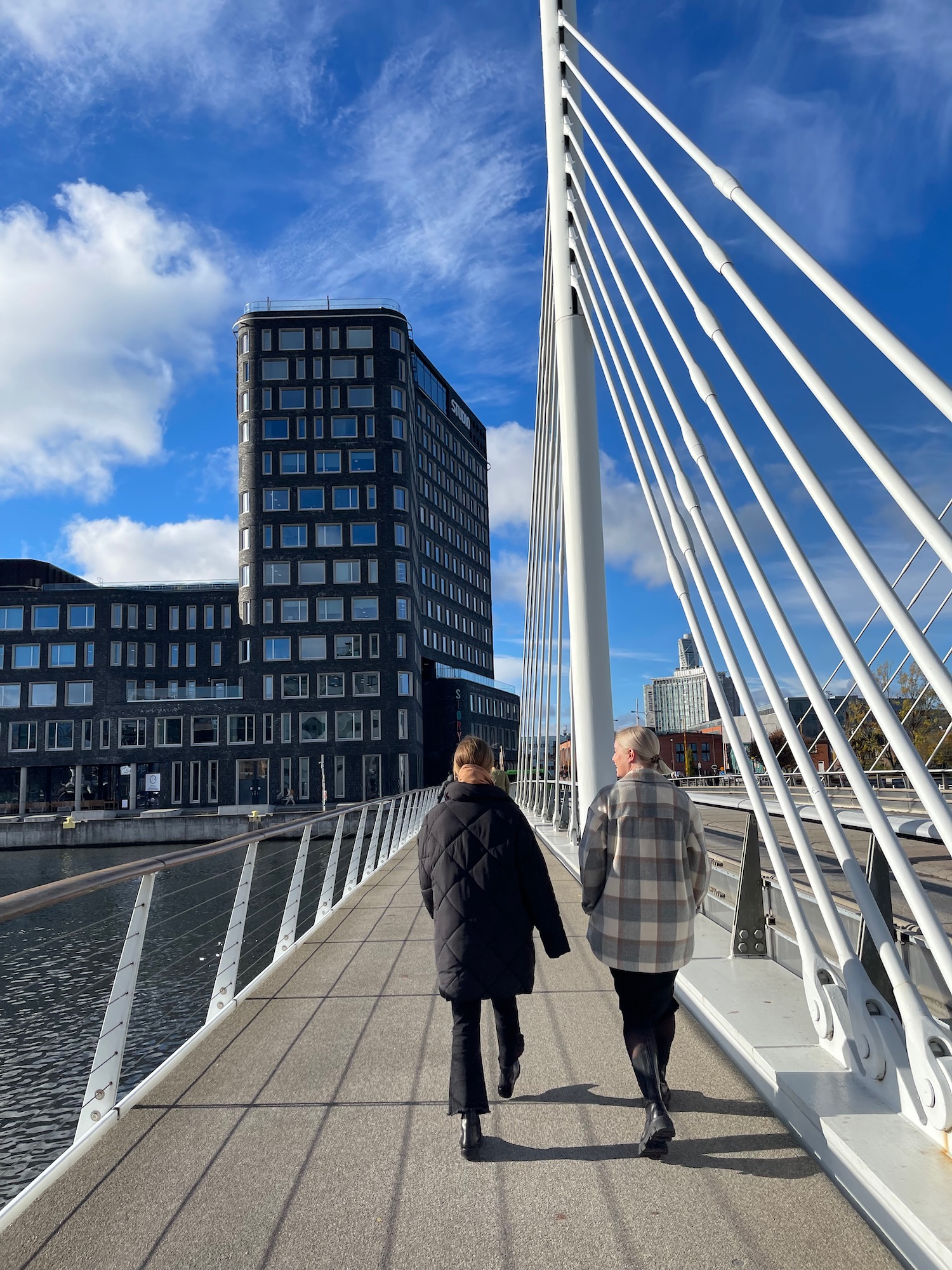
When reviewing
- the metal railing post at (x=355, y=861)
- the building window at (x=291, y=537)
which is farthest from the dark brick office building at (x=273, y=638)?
the metal railing post at (x=355, y=861)

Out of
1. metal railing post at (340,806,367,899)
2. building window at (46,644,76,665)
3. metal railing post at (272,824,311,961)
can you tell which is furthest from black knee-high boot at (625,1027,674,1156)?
building window at (46,644,76,665)

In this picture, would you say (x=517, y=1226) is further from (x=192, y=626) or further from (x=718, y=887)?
(x=192, y=626)

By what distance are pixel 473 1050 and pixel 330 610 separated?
50226 mm

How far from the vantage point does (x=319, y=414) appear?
54562 mm

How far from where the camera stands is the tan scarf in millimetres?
3993

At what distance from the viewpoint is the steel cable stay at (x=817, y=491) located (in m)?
3.14

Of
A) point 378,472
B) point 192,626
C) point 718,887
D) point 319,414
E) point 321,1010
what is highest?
point 319,414

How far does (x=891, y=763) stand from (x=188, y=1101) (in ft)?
75.1

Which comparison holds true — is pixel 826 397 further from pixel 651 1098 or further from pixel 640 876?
pixel 651 1098

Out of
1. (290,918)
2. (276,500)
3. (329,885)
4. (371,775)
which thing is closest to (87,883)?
(290,918)

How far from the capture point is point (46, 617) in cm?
5494

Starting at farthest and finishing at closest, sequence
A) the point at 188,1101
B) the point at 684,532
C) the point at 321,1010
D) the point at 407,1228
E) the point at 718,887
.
→ 1. the point at 718,887
2. the point at 684,532
3. the point at 321,1010
4. the point at 188,1101
5. the point at 407,1228

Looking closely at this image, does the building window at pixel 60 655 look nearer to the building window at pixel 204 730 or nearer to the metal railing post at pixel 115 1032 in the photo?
the building window at pixel 204 730

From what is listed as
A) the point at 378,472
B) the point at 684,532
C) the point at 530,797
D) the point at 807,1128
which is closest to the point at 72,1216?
the point at 807,1128
